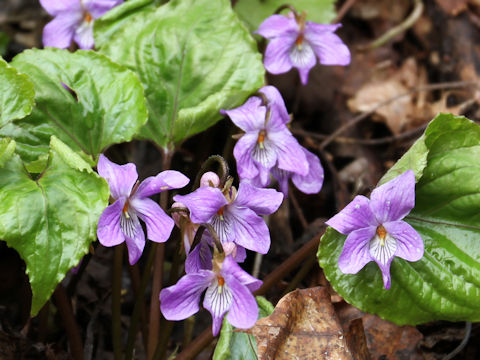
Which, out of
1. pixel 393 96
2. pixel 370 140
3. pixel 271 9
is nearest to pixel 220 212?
pixel 271 9

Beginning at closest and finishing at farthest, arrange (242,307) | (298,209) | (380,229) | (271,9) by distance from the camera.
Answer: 1. (242,307)
2. (380,229)
3. (298,209)
4. (271,9)

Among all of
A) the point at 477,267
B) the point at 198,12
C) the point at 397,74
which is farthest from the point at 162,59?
the point at 397,74

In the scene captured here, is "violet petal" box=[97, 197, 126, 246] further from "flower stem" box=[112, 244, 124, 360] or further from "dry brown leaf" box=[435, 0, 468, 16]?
"dry brown leaf" box=[435, 0, 468, 16]

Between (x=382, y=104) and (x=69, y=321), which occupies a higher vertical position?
(x=69, y=321)

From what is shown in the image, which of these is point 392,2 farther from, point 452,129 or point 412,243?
point 412,243

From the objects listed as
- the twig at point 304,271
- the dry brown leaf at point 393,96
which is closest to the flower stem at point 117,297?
the twig at point 304,271

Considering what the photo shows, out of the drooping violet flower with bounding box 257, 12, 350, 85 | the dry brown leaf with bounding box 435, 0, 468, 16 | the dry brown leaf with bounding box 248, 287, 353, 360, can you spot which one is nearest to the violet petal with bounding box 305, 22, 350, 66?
the drooping violet flower with bounding box 257, 12, 350, 85

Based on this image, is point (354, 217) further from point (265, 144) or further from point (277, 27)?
point (277, 27)
